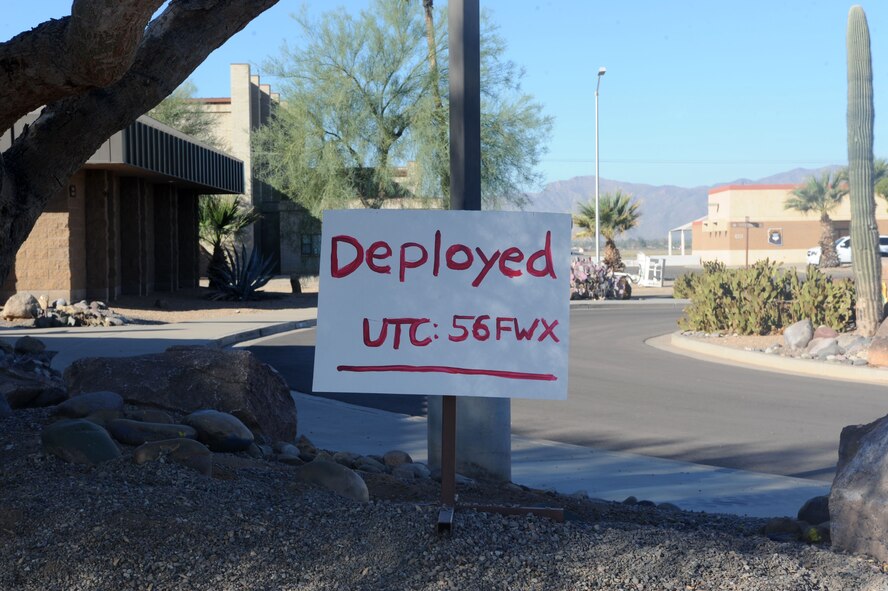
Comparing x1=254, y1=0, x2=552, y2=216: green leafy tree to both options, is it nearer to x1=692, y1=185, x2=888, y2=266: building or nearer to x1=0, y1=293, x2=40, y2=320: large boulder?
x1=0, y1=293, x2=40, y2=320: large boulder

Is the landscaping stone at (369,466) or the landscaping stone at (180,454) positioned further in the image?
the landscaping stone at (369,466)

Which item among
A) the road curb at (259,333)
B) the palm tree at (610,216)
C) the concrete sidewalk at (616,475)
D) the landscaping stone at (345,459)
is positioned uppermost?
the palm tree at (610,216)

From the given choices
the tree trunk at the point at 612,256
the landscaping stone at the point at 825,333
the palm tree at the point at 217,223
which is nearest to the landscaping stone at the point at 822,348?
the landscaping stone at the point at 825,333

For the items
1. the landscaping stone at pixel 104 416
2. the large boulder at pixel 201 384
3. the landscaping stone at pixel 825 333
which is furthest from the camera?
the landscaping stone at pixel 825 333

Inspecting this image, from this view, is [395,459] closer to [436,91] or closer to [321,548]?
[321,548]

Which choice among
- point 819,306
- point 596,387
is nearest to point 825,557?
point 596,387

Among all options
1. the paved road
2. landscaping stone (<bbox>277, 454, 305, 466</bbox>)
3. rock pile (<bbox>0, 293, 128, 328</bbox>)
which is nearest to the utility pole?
landscaping stone (<bbox>277, 454, 305, 466</bbox>)

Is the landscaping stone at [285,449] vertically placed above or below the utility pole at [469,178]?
below

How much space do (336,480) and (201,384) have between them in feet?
9.00

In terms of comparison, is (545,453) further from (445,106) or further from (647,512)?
(445,106)

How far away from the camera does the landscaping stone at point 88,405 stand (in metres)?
6.57

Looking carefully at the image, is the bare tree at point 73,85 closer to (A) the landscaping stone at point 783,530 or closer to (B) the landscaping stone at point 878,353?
(A) the landscaping stone at point 783,530

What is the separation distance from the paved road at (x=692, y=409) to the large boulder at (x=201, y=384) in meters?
2.89

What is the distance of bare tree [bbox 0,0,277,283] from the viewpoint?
14.8 feet
